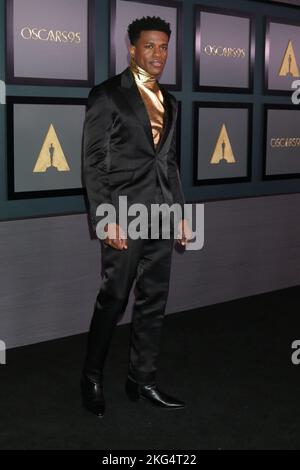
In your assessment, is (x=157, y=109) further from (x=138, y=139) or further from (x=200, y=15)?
(x=200, y=15)

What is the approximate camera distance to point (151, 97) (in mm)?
2889

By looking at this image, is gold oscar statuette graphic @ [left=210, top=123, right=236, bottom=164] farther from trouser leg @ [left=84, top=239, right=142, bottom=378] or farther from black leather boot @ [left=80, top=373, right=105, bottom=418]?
black leather boot @ [left=80, top=373, right=105, bottom=418]

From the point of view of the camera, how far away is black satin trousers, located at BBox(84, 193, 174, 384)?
112 inches

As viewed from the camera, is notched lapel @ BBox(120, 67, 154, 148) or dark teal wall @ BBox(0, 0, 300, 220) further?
dark teal wall @ BBox(0, 0, 300, 220)

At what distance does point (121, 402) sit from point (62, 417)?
11.6 inches

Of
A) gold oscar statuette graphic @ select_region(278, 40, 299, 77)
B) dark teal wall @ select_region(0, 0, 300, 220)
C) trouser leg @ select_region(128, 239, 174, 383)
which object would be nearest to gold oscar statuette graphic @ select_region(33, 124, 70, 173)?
dark teal wall @ select_region(0, 0, 300, 220)

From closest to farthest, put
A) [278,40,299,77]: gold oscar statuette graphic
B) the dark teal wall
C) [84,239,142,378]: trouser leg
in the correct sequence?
1. [84,239,142,378]: trouser leg
2. the dark teal wall
3. [278,40,299,77]: gold oscar statuette graphic

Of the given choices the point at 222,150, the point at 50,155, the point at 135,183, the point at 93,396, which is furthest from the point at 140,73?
the point at 222,150

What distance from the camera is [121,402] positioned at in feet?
10.0

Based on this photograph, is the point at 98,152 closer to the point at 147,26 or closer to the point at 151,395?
the point at 147,26

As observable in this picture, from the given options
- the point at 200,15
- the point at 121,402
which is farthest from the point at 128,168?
the point at 200,15

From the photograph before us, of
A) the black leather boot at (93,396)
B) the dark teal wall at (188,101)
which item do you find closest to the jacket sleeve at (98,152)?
the black leather boot at (93,396)

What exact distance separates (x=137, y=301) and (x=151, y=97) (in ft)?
2.77

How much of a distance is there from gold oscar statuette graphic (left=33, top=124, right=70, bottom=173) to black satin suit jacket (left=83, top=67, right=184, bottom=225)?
973 millimetres
